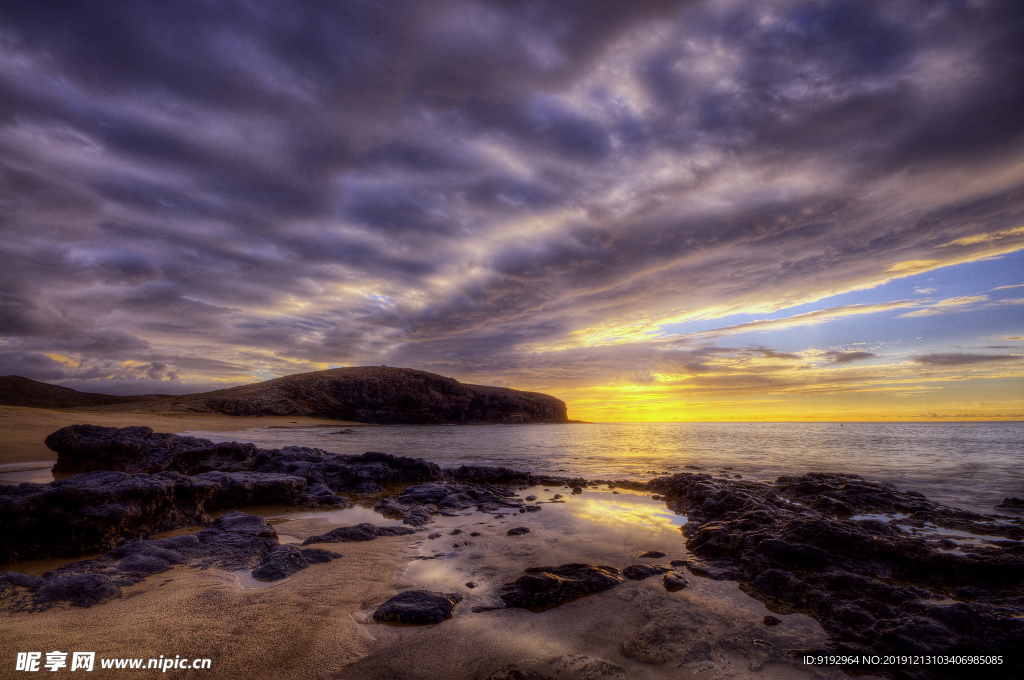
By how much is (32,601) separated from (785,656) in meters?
7.70

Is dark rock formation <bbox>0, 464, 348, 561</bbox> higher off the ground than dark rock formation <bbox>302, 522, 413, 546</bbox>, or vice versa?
dark rock formation <bbox>0, 464, 348, 561</bbox>

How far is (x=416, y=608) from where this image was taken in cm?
432

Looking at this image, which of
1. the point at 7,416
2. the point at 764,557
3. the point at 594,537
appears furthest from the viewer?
the point at 7,416

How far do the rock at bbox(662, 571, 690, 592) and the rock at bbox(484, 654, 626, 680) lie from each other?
2.13m

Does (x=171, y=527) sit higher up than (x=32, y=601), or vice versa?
(x=32, y=601)

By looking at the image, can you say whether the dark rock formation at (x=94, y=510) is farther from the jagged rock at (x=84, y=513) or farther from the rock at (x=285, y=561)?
the rock at (x=285, y=561)

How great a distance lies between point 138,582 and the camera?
482 centimetres

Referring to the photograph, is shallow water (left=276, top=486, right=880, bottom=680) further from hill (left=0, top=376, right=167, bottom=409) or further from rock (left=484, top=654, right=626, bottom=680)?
hill (left=0, top=376, right=167, bottom=409)

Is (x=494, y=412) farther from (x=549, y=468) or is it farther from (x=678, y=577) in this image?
(x=678, y=577)

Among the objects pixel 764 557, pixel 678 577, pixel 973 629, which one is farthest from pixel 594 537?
pixel 973 629

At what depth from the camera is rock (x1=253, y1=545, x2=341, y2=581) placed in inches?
209

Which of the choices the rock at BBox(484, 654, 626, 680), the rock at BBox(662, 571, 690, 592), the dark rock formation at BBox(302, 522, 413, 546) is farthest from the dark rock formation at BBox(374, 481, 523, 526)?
the rock at BBox(484, 654, 626, 680)

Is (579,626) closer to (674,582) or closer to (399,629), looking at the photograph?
(674,582)

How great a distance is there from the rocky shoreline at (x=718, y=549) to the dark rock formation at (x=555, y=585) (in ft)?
0.07
